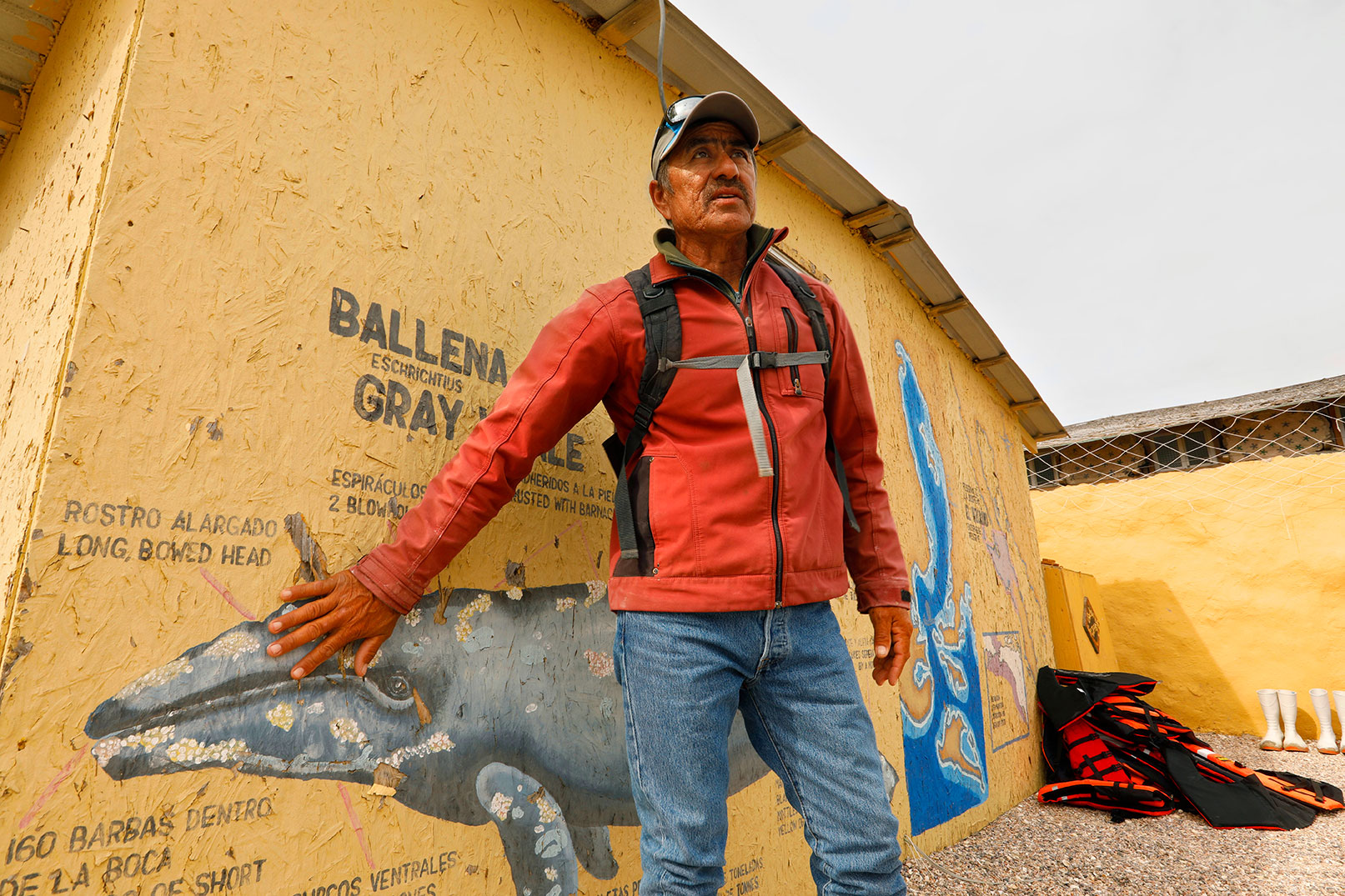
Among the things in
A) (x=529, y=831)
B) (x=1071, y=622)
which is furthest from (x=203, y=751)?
(x=1071, y=622)

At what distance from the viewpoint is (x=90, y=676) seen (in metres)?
1.13

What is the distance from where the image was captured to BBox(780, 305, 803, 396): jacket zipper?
5.20 feet

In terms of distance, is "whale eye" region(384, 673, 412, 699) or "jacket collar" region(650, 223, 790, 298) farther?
"jacket collar" region(650, 223, 790, 298)

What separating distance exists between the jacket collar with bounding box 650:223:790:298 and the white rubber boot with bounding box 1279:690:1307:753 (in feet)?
26.2

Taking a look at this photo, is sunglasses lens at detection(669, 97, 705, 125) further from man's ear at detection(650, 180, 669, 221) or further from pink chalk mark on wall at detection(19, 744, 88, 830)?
pink chalk mark on wall at detection(19, 744, 88, 830)

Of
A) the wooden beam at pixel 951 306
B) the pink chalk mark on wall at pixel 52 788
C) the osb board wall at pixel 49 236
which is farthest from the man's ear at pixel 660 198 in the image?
the wooden beam at pixel 951 306

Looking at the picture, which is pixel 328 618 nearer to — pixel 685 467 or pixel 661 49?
pixel 685 467

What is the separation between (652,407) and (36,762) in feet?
3.91

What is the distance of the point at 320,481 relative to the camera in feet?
4.84

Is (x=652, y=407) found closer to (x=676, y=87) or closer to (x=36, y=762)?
(x=36, y=762)

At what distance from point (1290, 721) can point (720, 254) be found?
8184 millimetres

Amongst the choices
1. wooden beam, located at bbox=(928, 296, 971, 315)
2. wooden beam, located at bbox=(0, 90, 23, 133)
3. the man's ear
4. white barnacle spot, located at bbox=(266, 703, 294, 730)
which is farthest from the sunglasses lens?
wooden beam, located at bbox=(928, 296, 971, 315)

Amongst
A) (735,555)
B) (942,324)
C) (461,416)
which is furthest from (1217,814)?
(461,416)

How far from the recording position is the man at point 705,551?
4.35 feet
